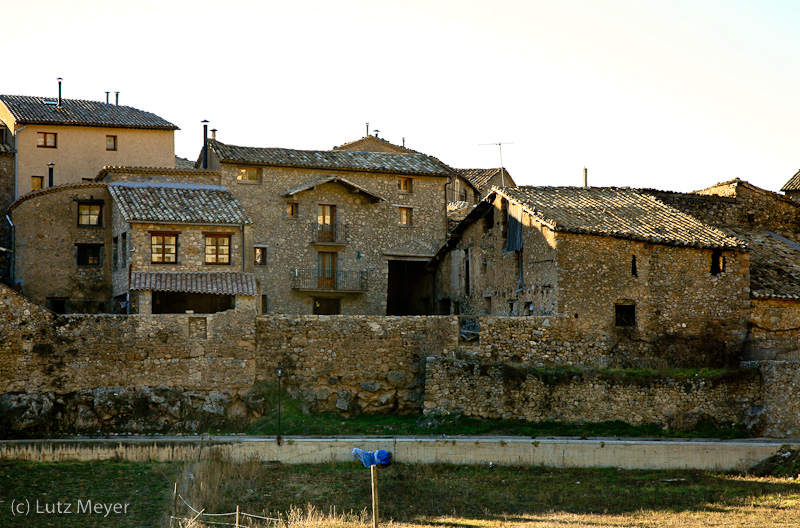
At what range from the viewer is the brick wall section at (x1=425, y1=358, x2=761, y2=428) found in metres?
35.5

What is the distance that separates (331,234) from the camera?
153ft

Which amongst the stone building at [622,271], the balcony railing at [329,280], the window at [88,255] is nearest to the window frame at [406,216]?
the balcony railing at [329,280]

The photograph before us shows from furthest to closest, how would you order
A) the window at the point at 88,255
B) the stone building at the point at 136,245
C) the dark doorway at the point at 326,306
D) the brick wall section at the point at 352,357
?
the dark doorway at the point at 326,306, the window at the point at 88,255, the stone building at the point at 136,245, the brick wall section at the point at 352,357

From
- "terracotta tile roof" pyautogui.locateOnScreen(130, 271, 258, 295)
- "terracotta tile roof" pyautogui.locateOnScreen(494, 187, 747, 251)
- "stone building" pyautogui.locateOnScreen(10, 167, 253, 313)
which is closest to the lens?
"terracotta tile roof" pyautogui.locateOnScreen(130, 271, 258, 295)

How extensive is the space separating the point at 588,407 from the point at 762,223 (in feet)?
57.2

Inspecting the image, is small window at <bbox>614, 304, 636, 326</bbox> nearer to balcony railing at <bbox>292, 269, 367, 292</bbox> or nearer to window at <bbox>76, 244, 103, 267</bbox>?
balcony railing at <bbox>292, 269, 367, 292</bbox>

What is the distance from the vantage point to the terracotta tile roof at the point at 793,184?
185ft

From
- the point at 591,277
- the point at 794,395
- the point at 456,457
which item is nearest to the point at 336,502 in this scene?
the point at 456,457

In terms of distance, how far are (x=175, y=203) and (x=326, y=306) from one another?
31.8ft

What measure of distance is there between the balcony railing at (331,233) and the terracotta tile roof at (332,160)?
265 cm

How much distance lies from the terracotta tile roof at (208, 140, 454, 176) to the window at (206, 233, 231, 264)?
6.27 meters

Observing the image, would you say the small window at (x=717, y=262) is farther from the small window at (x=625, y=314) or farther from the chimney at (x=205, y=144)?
the chimney at (x=205, y=144)

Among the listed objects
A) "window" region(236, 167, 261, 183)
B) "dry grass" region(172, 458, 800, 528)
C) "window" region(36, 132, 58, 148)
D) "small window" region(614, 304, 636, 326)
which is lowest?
"dry grass" region(172, 458, 800, 528)

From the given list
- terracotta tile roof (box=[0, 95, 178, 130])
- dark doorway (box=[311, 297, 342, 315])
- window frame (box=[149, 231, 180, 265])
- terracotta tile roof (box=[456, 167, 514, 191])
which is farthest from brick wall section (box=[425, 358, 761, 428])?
terracotta tile roof (box=[456, 167, 514, 191])
